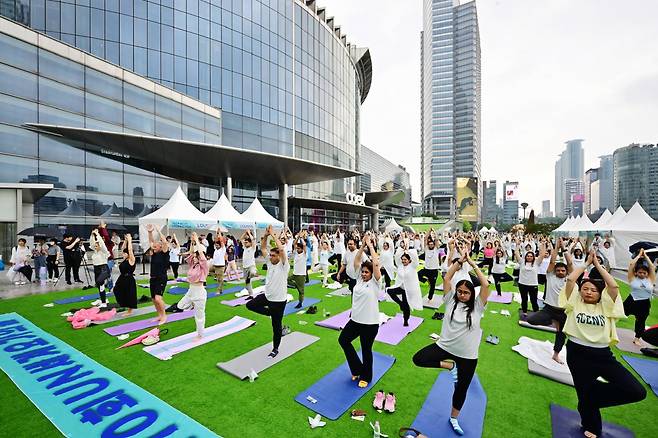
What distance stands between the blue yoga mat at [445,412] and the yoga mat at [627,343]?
385cm

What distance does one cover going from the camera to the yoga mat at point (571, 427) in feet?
11.8

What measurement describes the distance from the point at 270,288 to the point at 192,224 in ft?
35.0

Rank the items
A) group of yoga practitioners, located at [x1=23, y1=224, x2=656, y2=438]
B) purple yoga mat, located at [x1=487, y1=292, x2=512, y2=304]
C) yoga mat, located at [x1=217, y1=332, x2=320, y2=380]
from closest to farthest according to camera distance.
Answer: group of yoga practitioners, located at [x1=23, y1=224, x2=656, y2=438], yoga mat, located at [x1=217, y1=332, x2=320, y2=380], purple yoga mat, located at [x1=487, y1=292, x2=512, y2=304]

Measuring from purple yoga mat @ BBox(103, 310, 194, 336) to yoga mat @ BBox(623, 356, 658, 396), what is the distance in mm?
9624

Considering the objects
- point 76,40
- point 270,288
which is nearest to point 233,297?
point 270,288

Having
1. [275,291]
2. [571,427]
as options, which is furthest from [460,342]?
[275,291]

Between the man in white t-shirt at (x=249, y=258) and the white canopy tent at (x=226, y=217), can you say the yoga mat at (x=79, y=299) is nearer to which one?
the man in white t-shirt at (x=249, y=258)

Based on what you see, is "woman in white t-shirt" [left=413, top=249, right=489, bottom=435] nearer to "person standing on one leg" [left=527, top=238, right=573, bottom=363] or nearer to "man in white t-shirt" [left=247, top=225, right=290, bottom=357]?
"man in white t-shirt" [left=247, top=225, right=290, bottom=357]

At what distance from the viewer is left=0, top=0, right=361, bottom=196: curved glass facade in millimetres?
23047

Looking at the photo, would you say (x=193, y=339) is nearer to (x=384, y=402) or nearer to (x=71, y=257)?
(x=384, y=402)

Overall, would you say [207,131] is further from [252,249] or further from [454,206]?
[454,206]

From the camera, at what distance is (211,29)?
27625 millimetres

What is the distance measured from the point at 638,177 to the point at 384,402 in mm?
120882

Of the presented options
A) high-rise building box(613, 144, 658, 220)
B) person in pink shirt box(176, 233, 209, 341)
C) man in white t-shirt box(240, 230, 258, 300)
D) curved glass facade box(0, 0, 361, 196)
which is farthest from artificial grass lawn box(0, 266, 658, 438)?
high-rise building box(613, 144, 658, 220)
